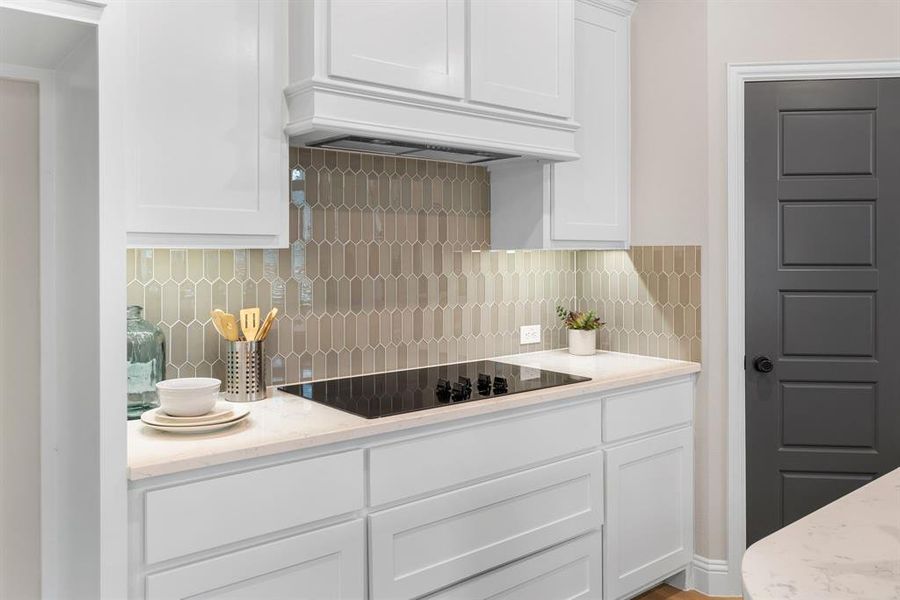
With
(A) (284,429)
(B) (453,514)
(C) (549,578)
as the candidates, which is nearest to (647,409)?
(C) (549,578)

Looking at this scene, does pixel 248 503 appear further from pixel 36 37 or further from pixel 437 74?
pixel 437 74

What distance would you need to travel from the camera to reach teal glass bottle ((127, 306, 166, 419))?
6.95ft

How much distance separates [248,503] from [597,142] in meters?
2.08

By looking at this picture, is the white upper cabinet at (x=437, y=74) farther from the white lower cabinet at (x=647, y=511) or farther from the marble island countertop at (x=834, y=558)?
the marble island countertop at (x=834, y=558)

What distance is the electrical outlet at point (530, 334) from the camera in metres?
3.33

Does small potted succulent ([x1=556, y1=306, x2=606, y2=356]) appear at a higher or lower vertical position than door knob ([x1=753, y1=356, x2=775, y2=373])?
higher

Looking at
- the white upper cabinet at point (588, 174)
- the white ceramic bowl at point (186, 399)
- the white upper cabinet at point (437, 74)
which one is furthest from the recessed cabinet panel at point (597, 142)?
the white ceramic bowl at point (186, 399)

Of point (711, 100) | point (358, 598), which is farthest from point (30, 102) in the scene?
point (711, 100)

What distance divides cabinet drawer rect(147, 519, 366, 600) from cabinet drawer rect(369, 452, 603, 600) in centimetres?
7

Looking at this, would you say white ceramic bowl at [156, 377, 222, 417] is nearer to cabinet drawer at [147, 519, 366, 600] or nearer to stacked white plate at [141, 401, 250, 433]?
stacked white plate at [141, 401, 250, 433]

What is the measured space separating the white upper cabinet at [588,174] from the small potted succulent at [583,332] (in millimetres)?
353

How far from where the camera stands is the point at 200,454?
1.73m

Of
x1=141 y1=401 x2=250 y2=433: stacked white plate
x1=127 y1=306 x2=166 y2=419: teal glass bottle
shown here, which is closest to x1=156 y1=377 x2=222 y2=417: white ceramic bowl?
x1=141 y1=401 x2=250 y2=433: stacked white plate

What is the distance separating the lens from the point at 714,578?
10.0 ft
